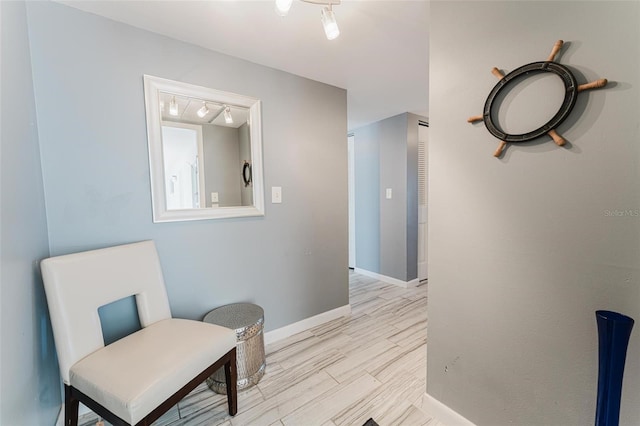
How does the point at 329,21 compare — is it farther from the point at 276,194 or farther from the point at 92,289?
the point at 92,289

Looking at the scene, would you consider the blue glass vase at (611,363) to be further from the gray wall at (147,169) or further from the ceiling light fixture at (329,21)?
the gray wall at (147,169)

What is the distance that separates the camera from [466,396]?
48.1 inches

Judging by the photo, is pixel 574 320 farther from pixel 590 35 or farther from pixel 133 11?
pixel 133 11

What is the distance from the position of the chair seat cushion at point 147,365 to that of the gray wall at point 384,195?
251 centimetres

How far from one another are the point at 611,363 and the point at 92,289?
202 cm

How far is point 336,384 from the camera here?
160cm

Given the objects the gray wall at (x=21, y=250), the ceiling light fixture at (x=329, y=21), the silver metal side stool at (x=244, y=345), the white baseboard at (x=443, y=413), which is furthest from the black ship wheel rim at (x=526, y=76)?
the gray wall at (x=21, y=250)

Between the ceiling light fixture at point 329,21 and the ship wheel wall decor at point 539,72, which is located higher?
the ceiling light fixture at point 329,21

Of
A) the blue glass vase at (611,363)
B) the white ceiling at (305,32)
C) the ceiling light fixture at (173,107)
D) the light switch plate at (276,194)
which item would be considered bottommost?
the blue glass vase at (611,363)

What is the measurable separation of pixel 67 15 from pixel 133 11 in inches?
12.7

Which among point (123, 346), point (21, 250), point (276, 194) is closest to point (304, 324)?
point (276, 194)

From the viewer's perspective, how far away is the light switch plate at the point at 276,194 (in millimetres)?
2027

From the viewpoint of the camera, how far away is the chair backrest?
1.08 meters

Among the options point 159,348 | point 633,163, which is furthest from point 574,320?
point 159,348
